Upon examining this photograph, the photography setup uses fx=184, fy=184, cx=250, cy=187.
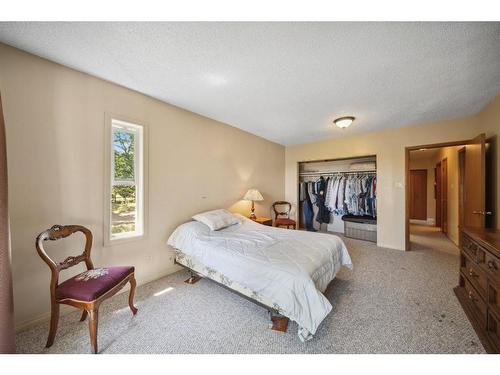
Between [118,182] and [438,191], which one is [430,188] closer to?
[438,191]

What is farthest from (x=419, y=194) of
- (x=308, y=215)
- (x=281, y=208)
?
(x=281, y=208)

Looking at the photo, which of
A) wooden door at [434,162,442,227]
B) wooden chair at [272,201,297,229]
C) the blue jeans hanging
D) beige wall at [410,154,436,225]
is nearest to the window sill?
wooden chair at [272,201,297,229]

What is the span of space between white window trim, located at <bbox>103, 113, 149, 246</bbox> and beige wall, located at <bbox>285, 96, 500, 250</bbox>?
3859 millimetres

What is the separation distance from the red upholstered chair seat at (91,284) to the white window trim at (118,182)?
0.57 m

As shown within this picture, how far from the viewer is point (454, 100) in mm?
2441

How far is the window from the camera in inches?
87.7

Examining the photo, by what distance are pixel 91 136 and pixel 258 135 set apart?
2.97 meters

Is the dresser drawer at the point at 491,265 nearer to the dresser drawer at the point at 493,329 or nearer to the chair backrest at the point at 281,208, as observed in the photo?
the dresser drawer at the point at 493,329

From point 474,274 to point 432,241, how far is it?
123 inches

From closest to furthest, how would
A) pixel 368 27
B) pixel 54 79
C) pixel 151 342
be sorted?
pixel 368 27 → pixel 151 342 → pixel 54 79

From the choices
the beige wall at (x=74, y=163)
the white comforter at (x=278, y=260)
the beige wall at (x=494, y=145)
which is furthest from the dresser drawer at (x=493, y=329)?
the beige wall at (x=74, y=163)

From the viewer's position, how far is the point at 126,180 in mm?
2305
